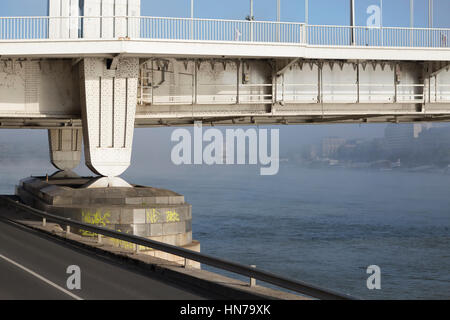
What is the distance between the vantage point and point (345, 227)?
77.2 metres

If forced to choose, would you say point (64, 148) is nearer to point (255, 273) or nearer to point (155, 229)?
point (155, 229)

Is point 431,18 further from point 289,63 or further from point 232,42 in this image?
point 232,42

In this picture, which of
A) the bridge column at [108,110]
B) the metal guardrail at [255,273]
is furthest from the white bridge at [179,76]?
the metal guardrail at [255,273]

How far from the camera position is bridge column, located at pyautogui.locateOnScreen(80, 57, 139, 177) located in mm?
28047

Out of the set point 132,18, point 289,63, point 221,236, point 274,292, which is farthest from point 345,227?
point 274,292

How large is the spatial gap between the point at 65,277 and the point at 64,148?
3848 centimetres

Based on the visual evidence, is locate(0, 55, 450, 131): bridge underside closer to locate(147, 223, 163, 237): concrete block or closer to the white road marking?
locate(147, 223, 163, 237): concrete block

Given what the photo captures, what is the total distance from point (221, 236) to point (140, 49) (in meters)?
45.7

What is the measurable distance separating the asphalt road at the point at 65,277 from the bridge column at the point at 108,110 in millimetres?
9109

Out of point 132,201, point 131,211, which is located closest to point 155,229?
point 131,211

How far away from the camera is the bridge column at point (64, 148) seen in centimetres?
5081

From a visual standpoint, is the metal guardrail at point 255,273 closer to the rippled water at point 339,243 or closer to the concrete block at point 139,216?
the concrete block at point 139,216
